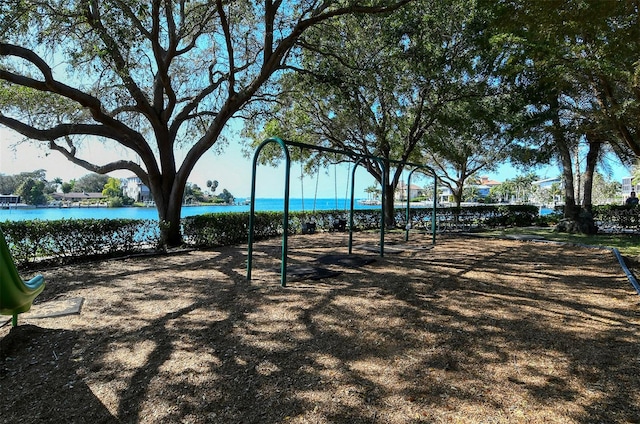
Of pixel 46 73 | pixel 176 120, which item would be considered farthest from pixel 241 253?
pixel 46 73

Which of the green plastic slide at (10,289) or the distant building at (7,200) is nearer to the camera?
the green plastic slide at (10,289)

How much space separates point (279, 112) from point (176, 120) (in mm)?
3784

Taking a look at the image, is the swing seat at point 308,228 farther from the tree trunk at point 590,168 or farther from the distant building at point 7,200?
the distant building at point 7,200

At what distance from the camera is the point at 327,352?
2922mm

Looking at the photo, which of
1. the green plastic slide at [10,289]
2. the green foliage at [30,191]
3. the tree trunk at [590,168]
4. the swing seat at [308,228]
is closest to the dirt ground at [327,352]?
the green plastic slide at [10,289]

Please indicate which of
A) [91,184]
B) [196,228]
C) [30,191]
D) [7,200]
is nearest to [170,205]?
[196,228]

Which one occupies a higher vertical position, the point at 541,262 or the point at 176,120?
the point at 176,120

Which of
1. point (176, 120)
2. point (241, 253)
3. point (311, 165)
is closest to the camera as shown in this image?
point (241, 253)

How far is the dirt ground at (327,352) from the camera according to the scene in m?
2.16

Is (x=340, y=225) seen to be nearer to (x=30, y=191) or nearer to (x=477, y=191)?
(x=30, y=191)

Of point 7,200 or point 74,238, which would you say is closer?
point 74,238

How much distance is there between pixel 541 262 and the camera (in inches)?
288

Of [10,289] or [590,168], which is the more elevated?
[590,168]

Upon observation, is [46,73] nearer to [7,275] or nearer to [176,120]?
[176,120]
